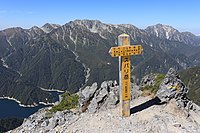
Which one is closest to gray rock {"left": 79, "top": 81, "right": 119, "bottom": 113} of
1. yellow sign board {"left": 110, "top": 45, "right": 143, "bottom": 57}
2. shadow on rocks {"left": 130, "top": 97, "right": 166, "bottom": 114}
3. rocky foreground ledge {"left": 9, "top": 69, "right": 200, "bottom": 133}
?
rocky foreground ledge {"left": 9, "top": 69, "right": 200, "bottom": 133}

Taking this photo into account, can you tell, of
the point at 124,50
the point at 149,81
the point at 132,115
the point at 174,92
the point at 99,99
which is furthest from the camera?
the point at 149,81

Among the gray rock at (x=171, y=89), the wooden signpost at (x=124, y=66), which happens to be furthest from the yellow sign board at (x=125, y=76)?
the gray rock at (x=171, y=89)

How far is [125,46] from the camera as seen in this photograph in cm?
3091

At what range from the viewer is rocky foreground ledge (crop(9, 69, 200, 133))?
29.2 m

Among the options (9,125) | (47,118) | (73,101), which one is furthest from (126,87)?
(9,125)

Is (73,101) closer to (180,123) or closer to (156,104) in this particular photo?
(156,104)

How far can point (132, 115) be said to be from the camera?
32188mm

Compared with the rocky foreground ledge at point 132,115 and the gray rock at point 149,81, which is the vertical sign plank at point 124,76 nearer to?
the rocky foreground ledge at point 132,115

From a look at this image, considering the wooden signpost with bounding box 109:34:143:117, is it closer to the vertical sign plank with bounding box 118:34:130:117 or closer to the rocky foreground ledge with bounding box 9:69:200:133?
the vertical sign plank with bounding box 118:34:130:117

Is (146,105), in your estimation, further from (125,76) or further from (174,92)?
(125,76)

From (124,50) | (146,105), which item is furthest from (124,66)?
(146,105)

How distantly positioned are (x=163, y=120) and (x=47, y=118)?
12.5 meters

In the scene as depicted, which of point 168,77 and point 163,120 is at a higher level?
point 168,77

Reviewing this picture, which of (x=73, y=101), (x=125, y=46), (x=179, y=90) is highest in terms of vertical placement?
(x=125, y=46)
